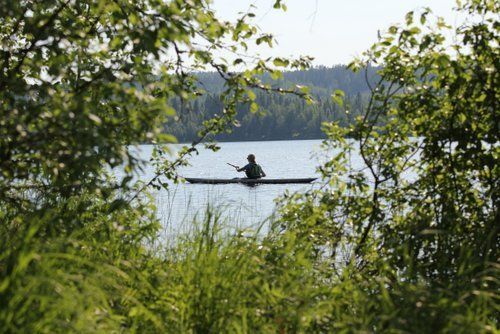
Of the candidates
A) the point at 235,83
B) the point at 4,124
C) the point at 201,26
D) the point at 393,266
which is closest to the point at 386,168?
the point at 393,266

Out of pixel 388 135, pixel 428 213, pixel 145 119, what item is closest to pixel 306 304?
pixel 145 119

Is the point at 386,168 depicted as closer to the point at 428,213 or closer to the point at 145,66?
the point at 428,213

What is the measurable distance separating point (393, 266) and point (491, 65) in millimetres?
1885

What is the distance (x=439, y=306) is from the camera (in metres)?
4.15

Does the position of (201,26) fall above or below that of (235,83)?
above

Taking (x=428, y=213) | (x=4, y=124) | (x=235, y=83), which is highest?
(x=235, y=83)

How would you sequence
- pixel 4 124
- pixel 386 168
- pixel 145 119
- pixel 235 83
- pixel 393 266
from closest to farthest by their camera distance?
pixel 145 119
pixel 4 124
pixel 235 83
pixel 393 266
pixel 386 168

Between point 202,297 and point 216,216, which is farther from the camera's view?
point 216,216

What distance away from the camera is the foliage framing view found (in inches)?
166

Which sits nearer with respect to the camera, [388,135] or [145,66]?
[145,66]

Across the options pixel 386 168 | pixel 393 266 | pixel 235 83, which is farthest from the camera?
pixel 386 168

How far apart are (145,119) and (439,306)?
6.34 ft

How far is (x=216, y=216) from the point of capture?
19.1 feet

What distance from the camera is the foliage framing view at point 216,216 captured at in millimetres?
4207
